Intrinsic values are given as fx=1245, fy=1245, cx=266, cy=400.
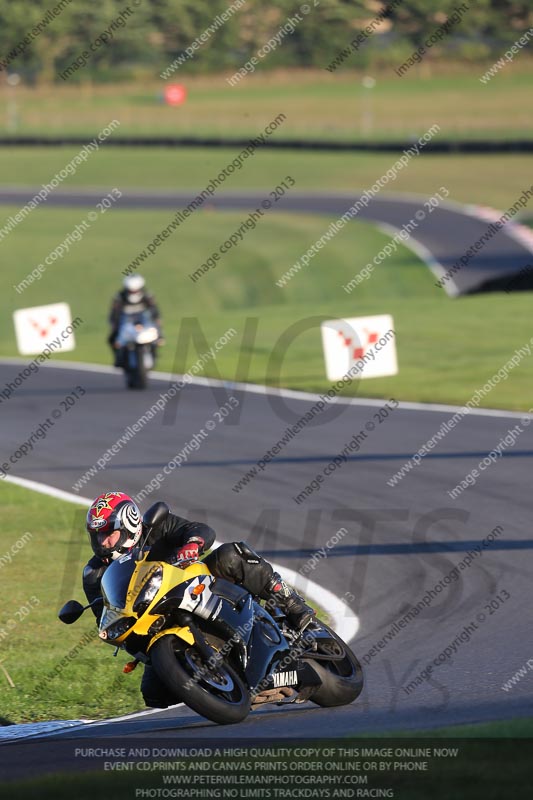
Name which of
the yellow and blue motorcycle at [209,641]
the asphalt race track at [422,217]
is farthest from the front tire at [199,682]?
the asphalt race track at [422,217]

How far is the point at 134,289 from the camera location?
19.3 m

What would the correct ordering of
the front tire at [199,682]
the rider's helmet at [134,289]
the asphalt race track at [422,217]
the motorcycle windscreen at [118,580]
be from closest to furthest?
1. the front tire at [199,682]
2. the motorcycle windscreen at [118,580]
3. the rider's helmet at [134,289]
4. the asphalt race track at [422,217]

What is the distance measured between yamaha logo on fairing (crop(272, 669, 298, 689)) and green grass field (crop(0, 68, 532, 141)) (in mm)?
63867

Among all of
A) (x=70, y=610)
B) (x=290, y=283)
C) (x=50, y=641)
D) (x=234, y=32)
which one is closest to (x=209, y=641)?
(x=70, y=610)

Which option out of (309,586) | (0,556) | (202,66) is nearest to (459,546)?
(309,586)

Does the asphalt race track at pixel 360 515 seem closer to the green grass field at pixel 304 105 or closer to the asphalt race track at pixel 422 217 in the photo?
the asphalt race track at pixel 422 217

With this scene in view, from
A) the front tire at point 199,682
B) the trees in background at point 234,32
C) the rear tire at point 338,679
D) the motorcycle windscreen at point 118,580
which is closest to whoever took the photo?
the front tire at point 199,682

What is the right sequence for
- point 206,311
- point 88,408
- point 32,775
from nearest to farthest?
point 32,775 < point 88,408 < point 206,311

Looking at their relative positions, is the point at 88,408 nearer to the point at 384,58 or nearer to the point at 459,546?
the point at 459,546

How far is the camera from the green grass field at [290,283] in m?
21.0

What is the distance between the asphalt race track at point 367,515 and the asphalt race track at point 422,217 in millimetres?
16559

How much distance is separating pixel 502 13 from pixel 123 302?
80300mm

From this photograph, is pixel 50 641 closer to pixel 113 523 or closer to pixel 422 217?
pixel 113 523

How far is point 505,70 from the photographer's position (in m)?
96.6
